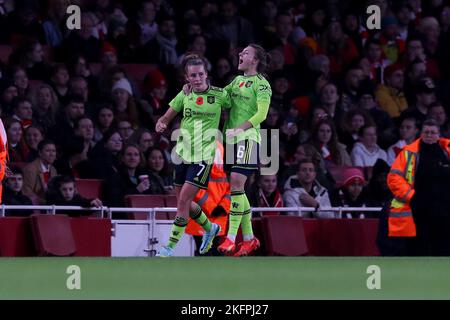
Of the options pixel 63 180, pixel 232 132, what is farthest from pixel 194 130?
pixel 63 180

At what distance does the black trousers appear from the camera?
52.4ft

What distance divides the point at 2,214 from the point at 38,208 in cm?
49

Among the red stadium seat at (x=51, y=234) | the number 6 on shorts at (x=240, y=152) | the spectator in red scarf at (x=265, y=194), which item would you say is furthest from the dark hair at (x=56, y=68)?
the number 6 on shorts at (x=240, y=152)

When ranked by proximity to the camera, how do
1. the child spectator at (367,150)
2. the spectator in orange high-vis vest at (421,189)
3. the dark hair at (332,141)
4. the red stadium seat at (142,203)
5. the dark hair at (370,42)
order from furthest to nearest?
the dark hair at (370,42) → the child spectator at (367,150) → the dark hair at (332,141) → the red stadium seat at (142,203) → the spectator in orange high-vis vest at (421,189)

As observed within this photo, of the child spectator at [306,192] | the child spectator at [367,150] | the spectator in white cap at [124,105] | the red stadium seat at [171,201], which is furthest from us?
the child spectator at [367,150]

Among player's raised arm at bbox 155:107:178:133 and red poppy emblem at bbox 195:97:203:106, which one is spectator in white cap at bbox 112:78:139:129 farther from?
red poppy emblem at bbox 195:97:203:106

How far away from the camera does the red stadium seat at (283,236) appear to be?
1653 centimetres

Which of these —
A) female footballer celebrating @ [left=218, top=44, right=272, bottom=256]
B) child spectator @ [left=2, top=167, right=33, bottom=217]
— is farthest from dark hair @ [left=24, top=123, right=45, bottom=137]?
female footballer celebrating @ [left=218, top=44, right=272, bottom=256]

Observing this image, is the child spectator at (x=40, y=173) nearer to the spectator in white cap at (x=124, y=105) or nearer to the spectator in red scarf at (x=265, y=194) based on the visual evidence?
the spectator in white cap at (x=124, y=105)

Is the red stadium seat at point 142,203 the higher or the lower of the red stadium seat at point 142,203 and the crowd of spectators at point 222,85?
the lower

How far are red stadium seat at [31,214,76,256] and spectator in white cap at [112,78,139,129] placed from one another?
12.7 feet

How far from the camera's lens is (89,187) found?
17.4m

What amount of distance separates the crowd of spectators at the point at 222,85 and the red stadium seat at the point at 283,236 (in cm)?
90

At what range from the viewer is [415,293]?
11672mm
